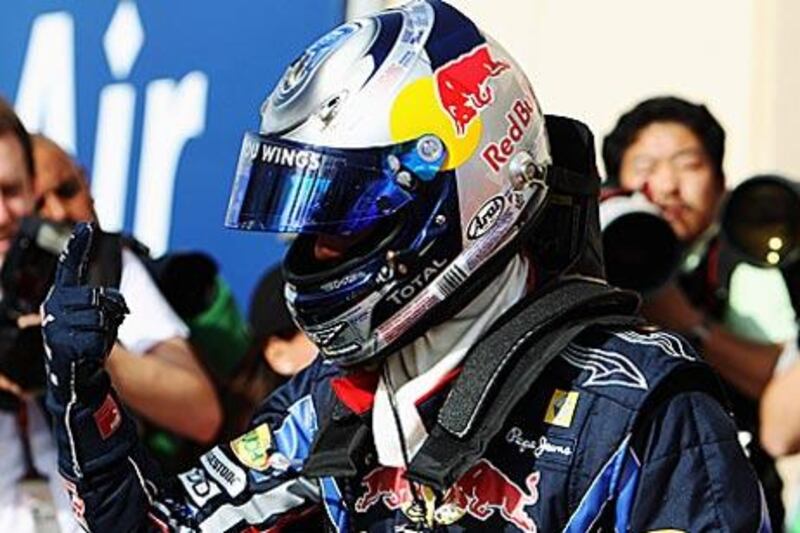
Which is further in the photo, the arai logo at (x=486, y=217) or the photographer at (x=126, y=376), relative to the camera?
the photographer at (x=126, y=376)

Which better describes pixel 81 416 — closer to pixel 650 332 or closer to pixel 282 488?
pixel 282 488

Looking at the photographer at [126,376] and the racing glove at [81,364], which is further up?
the racing glove at [81,364]

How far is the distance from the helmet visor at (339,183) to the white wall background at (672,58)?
3.03 meters

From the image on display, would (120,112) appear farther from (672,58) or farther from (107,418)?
(107,418)

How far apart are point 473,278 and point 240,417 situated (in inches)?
75.0

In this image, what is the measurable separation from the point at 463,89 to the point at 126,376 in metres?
1.62

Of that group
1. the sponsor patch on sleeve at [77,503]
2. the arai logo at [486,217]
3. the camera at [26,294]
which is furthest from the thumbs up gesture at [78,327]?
the camera at [26,294]

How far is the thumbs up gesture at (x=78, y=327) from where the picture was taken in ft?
8.63

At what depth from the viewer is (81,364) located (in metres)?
2.64

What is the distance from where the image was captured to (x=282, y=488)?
9.08 feet

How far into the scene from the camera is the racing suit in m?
2.39

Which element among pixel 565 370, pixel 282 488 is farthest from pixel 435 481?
pixel 282 488

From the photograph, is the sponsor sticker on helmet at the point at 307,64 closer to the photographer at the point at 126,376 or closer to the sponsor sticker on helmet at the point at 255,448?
the sponsor sticker on helmet at the point at 255,448

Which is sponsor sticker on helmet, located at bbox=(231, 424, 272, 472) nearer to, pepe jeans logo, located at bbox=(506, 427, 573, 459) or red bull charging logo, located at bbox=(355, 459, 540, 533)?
red bull charging logo, located at bbox=(355, 459, 540, 533)
